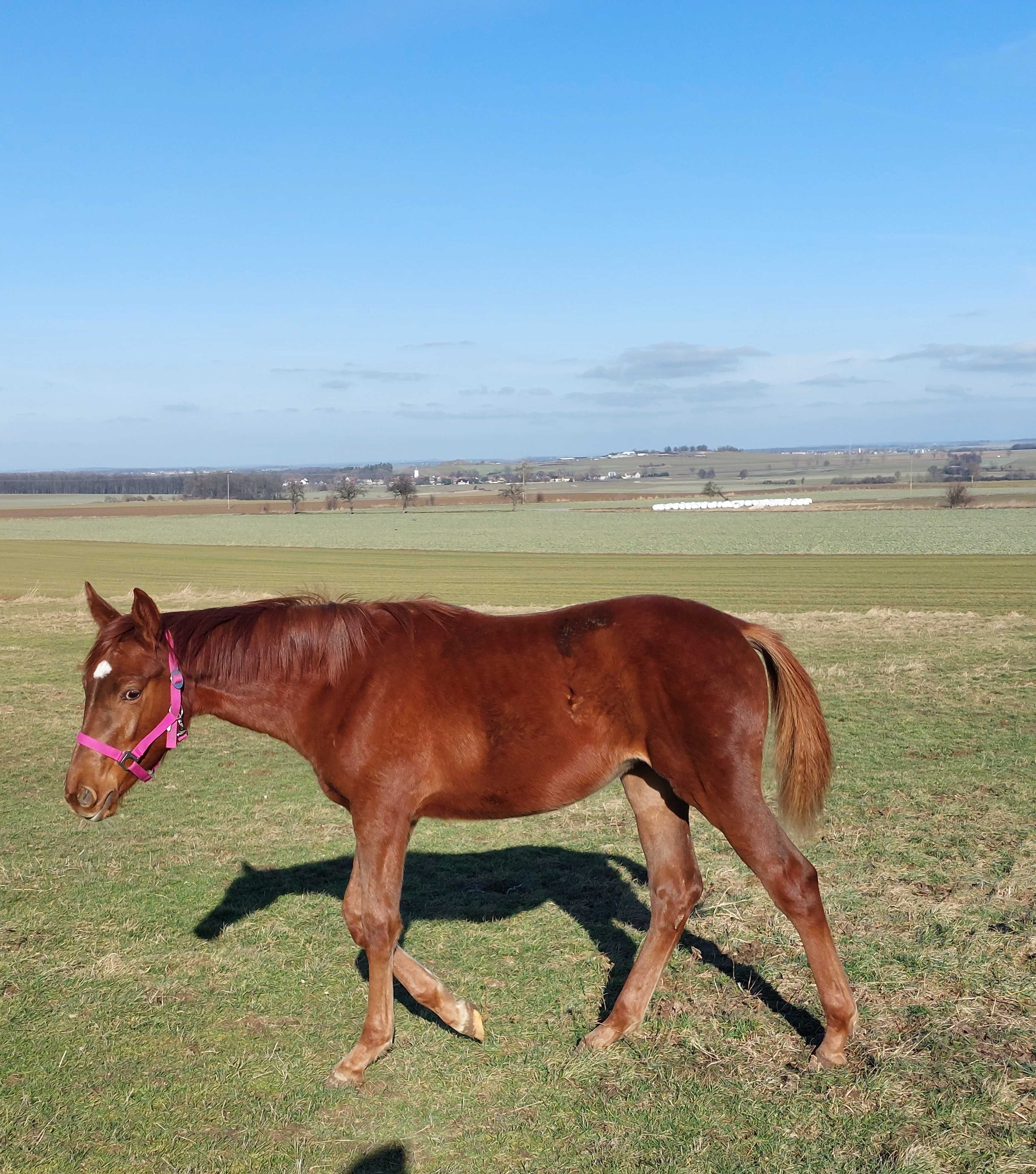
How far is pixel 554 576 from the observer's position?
38.1m

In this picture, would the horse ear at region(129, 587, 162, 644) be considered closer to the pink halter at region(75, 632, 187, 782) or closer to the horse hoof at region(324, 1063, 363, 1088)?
the pink halter at region(75, 632, 187, 782)

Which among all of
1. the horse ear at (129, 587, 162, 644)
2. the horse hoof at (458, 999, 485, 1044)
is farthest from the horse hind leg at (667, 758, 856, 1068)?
the horse ear at (129, 587, 162, 644)

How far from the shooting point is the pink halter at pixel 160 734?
4.46 m

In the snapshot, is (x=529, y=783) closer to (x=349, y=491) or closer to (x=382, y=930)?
(x=382, y=930)

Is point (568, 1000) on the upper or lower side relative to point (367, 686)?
lower

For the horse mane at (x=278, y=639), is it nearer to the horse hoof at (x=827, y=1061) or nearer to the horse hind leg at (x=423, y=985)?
the horse hind leg at (x=423, y=985)

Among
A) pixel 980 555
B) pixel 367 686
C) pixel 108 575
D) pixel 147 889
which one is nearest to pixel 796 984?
pixel 367 686

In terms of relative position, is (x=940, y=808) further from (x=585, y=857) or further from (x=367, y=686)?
(x=367, y=686)

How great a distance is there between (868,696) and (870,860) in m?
6.40

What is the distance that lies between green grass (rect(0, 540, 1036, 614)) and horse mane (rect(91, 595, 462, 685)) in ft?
52.3

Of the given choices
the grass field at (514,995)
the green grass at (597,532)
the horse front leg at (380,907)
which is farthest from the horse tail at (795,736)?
the green grass at (597,532)

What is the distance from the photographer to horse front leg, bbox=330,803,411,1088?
442 centimetres

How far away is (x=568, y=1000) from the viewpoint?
16.4ft

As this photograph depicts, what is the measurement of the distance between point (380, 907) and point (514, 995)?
113cm
